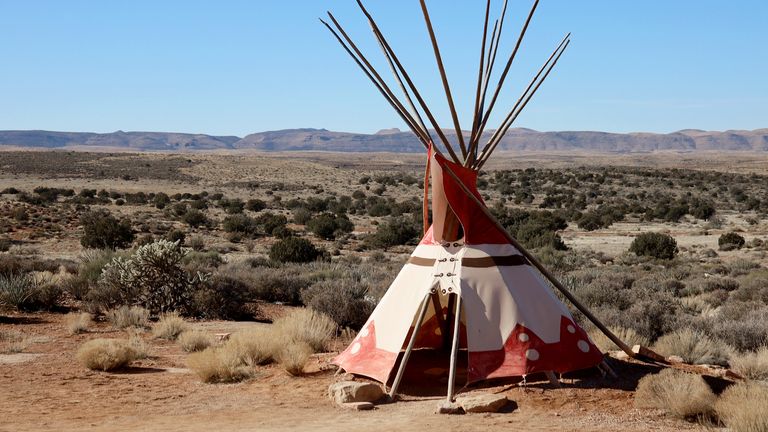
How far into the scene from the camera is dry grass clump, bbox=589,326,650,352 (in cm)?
1095

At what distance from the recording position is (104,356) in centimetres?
1076

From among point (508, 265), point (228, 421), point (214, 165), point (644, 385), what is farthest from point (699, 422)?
point (214, 165)

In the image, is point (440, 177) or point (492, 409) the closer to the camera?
point (492, 409)

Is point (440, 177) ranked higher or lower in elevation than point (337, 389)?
higher

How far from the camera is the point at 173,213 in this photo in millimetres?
39625

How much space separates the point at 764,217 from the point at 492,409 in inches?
1491

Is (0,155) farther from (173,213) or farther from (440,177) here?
(440,177)

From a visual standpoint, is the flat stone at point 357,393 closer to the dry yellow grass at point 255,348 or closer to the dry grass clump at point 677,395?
the dry yellow grass at point 255,348

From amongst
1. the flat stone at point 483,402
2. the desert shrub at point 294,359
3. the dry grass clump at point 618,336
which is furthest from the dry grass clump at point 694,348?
the desert shrub at point 294,359

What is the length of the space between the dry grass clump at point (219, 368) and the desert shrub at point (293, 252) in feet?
44.1

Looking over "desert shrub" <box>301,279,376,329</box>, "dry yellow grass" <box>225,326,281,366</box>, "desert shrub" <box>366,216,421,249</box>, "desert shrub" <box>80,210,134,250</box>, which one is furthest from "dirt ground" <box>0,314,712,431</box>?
"desert shrub" <box>366,216,421,249</box>

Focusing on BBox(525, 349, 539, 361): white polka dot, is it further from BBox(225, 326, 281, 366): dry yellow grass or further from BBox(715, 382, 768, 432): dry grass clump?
BBox(225, 326, 281, 366): dry yellow grass

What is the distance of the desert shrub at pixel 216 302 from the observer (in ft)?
51.6

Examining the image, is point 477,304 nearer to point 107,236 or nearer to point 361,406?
point 361,406
